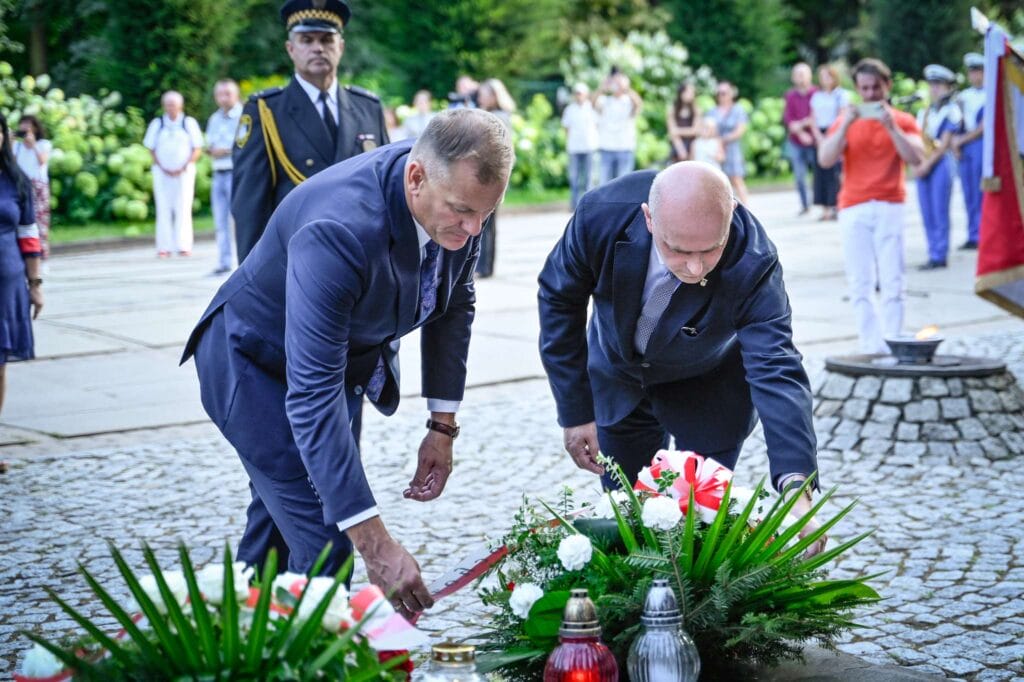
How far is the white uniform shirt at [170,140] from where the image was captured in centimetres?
1784

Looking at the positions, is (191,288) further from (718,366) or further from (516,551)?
(516,551)

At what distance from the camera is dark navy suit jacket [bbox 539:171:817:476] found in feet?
12.5

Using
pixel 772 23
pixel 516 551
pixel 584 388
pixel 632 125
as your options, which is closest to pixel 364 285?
pixel 516 551

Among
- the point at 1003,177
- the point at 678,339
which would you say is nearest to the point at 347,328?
the point at 678,339

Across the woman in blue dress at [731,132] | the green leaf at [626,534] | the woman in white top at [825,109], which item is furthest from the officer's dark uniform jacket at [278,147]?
the woman in blue dress at [731,132]

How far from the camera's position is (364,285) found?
3.37 m

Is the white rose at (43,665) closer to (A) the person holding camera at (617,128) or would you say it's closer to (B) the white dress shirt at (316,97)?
(B) the white dress shirt at (316,97)

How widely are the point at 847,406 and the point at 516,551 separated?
489 cm

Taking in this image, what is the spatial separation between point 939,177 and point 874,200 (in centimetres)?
643

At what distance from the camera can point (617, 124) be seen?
20.9 m

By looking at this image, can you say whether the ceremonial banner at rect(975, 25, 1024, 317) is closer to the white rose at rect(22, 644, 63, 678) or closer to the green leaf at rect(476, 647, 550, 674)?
the green leaf at rect(476, 647, 550, 674)

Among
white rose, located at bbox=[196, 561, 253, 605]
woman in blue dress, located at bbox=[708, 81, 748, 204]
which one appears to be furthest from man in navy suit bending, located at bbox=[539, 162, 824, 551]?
woman in blue dress, located at bbox=[708, 81, 748, 204]

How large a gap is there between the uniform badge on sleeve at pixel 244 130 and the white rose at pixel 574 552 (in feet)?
14.0

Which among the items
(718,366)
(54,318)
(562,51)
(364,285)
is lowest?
(54,318)
